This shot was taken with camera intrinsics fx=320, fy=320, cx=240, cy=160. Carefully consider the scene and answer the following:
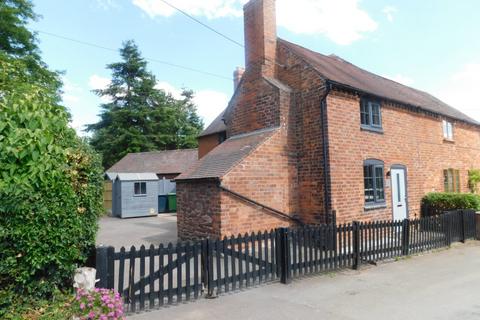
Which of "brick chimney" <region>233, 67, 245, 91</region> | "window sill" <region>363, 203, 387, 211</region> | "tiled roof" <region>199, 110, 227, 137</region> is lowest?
"window sill" <region>363, 203, 387, 211</region>

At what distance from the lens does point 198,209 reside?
10.2m

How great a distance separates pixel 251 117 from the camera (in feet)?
40.7

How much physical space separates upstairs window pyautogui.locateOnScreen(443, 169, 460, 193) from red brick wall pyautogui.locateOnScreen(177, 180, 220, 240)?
12.0 metres

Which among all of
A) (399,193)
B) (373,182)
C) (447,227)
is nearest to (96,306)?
(373,182)

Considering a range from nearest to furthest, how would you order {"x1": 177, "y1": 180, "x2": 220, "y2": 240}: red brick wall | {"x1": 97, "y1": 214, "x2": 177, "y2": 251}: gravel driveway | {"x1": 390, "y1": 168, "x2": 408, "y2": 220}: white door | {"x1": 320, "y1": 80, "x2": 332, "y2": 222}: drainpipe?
{"x1": 177, "y1": 180, "x2": 220, "y2": 240}: red brick wall, {"x1": 320, "y1": 80, "x2": 332, "y2": 222}: drainpipe, {"x1": 97, "y1": 214, "x2": 177, "y2": 251}: gravel driveway, {"x1": 390, "y1": 168, "x2": 408, "y2": 220}: white door

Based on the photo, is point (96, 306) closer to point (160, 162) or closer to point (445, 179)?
point (445, 179)

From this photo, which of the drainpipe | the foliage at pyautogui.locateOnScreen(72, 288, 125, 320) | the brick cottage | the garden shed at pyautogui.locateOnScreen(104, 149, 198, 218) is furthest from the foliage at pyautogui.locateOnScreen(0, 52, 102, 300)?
the garden shed at pyautogui.locateOnScreen(104, 149, 198, 218)

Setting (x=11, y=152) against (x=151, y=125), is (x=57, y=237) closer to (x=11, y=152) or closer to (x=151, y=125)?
(x=11, y=152)

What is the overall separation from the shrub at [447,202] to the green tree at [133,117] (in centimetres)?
3597

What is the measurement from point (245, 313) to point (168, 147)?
4281 centimetres

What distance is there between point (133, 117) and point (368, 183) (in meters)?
38.2

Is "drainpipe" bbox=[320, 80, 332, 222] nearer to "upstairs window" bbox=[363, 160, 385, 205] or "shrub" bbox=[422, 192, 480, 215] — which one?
"upstairs window" bbox=[363, 160, 385, 205]

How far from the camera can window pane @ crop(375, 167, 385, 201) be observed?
1162cm

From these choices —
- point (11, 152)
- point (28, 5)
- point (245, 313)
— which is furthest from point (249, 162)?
point (28, 5)
